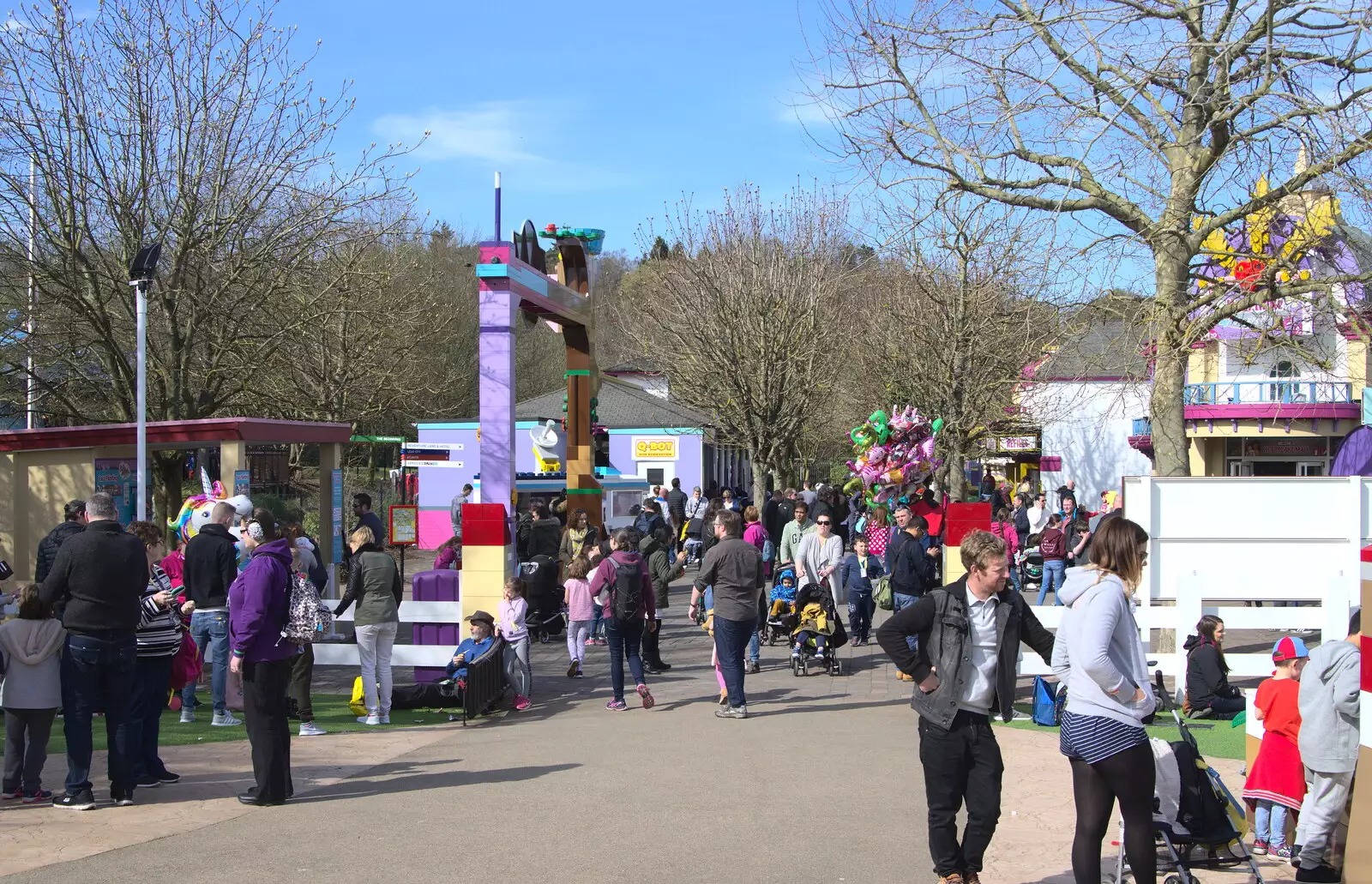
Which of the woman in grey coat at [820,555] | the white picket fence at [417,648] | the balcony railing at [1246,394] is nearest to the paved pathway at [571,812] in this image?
the white picket fence at [417,648]

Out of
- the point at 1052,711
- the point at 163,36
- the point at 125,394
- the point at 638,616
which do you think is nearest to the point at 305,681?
the point at 638,616

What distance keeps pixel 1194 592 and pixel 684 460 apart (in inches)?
1268

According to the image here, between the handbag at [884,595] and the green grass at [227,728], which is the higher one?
the handbag at [884,595]

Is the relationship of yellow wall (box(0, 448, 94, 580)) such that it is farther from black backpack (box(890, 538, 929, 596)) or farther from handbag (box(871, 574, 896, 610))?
handbag (box(871, 574, 896, 610))

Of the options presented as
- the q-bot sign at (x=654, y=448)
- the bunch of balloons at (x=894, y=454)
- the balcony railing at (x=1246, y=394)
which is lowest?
the bunch of balloons at (x=894, y=454)

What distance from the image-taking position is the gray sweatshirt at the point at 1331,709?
6.10 meters

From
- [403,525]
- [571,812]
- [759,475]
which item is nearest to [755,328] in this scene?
[759,475]

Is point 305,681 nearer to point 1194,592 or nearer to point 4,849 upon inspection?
point 4,849

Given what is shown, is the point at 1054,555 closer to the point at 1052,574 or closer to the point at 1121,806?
the point at 1052,574

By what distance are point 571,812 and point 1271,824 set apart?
393cm

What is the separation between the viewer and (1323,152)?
36.6 feet

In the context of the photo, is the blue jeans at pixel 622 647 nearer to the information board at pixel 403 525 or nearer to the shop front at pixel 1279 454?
the information board at pixel 403 525

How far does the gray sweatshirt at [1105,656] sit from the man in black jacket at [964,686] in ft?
1.40

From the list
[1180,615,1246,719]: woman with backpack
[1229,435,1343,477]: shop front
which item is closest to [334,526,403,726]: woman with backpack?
[1180,615,1246,719]: woman with backpack
